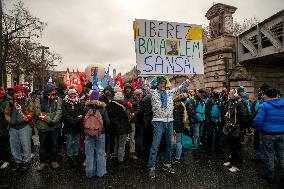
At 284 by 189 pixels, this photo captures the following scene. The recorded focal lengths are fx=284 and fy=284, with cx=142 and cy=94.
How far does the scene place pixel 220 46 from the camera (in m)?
18.8

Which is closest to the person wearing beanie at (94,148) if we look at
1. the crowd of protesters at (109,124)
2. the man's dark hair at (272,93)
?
the crowd of protesters at (109,124)

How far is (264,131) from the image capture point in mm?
5832

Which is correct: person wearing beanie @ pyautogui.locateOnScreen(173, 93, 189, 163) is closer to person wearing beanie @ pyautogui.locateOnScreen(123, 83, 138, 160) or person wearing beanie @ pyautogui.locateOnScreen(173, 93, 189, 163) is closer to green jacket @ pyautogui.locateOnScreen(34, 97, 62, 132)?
person wearing beanie @ pyautogui.locateOnScreen(123, 83, 138, 160)

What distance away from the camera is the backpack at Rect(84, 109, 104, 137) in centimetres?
579

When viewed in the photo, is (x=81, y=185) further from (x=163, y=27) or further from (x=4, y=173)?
(x=163, y=27)

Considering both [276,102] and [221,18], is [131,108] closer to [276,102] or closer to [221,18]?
[276,102]

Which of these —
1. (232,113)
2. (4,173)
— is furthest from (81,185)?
(232,113)

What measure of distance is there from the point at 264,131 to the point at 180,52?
2567 millimetres

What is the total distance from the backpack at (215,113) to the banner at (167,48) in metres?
2.21

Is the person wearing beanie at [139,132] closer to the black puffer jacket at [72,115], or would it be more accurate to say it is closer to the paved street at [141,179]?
the paved street at [141,179]

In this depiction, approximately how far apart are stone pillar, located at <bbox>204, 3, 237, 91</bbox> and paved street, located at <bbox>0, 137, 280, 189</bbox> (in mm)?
12571

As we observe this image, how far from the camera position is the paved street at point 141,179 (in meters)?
5.39

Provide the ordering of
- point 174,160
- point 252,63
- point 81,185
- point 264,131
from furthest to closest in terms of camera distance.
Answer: point 252,63
point 174,160
point 264,131
point 81,185

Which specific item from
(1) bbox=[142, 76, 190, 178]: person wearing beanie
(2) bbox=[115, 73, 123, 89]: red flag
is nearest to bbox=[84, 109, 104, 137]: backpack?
(1) bbox=[142, 76, 190, 178]: person wearing beanie
